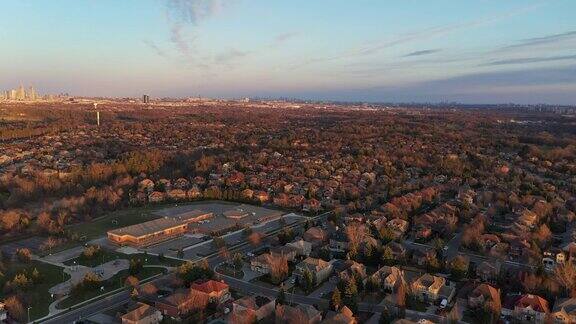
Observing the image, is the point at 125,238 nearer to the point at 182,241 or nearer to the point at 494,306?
the point at 182,241

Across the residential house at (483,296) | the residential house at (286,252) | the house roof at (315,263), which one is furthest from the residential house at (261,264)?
the residential house at (483,296)

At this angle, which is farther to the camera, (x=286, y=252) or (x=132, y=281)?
(x=286, y=252)

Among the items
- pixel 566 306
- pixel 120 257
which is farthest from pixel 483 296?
pixel 120 257

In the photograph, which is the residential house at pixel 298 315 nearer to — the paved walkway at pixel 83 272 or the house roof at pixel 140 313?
the house roof at pixel 140 313

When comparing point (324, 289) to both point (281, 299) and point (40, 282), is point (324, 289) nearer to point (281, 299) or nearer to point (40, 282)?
point (281, 299)

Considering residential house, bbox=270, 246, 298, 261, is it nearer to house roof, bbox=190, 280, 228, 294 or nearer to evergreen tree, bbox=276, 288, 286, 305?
house roof, bbox=190, 280, 228, 294

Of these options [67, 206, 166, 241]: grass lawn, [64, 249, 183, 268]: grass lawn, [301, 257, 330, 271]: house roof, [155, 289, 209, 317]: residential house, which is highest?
[301, 257, 330, 271]: house roof

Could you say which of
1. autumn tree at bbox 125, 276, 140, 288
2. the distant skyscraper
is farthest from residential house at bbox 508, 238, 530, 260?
the distant skyscraper

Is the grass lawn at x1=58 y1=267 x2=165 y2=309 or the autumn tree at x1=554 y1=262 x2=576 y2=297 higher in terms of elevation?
the autumn tree at x1=554 y1=262 x2=576 y2=297
